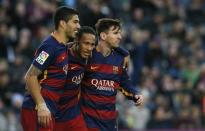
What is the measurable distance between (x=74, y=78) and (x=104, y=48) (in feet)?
2.29

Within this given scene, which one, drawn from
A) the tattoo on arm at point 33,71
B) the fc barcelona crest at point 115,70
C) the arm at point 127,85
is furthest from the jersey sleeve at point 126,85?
the tattoo on arm at point 33,71

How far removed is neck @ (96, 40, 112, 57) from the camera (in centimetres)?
971

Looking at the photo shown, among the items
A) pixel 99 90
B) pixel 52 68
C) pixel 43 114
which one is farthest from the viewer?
pixel 99 90

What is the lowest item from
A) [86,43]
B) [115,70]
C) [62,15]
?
[115,70]

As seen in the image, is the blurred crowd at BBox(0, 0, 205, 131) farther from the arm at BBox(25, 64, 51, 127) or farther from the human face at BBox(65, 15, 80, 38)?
the arm at BBox(25, 64, 51, 127)

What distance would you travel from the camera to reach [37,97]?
8539 mm

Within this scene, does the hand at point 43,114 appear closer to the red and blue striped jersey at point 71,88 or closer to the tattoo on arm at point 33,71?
the tattoo on arm at point 33,71

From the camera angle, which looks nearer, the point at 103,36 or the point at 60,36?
the point at 60,36

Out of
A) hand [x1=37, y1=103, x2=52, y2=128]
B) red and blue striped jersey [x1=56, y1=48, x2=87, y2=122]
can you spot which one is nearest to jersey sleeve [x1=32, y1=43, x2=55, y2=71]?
hand [x1=37, y1=103, x2=52, y2=128]

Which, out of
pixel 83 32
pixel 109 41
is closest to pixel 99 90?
pixel 109 41

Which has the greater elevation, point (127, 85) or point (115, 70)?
point (115, 70)

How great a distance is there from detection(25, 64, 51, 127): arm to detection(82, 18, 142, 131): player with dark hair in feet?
3.56

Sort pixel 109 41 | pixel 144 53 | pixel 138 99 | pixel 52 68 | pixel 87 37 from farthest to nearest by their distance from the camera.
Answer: pixel 144 53 → pixel 138 99 → pixel 109 41 → pixel 87 37 → pixel 52 68

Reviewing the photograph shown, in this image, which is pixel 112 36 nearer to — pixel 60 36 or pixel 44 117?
pixel 60 36
